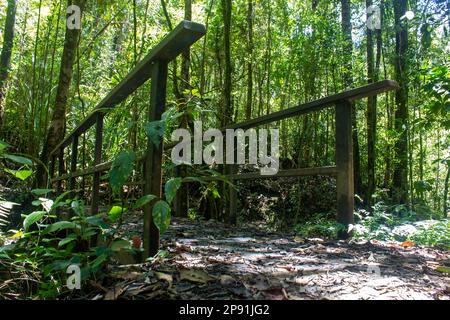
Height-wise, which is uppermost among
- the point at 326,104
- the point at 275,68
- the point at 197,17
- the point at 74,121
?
the point at 197,17

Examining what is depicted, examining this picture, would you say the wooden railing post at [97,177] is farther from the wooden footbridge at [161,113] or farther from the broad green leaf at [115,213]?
the broad green leaf at [115,213]

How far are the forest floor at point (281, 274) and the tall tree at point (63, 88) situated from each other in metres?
3.92

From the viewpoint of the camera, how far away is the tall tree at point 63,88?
17.9 feet

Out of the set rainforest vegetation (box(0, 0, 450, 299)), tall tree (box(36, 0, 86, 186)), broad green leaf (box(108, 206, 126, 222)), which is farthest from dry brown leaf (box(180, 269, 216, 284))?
tall tree (box(36, 0, 86, 186))

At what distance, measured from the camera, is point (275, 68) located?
326 inches

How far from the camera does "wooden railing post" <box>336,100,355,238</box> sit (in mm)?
2631

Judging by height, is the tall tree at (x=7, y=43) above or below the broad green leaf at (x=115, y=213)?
above

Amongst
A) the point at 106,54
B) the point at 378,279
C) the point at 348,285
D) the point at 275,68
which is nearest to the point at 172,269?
the point at 348,285

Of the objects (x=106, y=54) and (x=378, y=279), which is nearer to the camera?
(x=378, y=279)

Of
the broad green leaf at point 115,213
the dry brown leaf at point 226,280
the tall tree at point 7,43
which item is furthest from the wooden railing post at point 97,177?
the tall tree at point 7,43

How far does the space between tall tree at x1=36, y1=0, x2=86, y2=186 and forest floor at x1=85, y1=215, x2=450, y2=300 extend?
12.8ft

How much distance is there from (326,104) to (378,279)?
1.45 m

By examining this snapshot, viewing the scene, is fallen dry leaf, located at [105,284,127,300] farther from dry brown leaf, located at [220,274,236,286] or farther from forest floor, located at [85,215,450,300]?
dry brown leaf, located at [220,274,236,286]

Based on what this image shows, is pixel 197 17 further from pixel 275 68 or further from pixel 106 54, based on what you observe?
pixel 106 54
